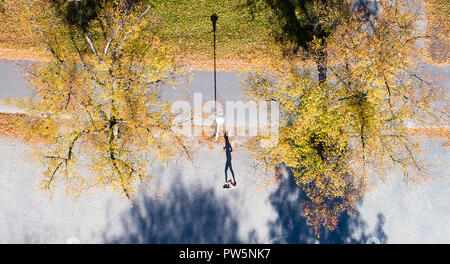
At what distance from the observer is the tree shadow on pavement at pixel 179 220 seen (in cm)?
1841

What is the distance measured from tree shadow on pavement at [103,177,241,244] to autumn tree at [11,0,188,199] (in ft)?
5.21

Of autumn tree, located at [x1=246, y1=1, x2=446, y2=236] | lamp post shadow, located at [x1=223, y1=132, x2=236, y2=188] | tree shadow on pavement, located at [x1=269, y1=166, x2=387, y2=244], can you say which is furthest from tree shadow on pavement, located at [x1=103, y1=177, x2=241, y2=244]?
autumn tree, located at [x1=246, y1=1, x2=446, y2=236]

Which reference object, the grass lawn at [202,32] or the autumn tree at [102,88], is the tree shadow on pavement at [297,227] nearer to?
the autumn tree at [102,88]

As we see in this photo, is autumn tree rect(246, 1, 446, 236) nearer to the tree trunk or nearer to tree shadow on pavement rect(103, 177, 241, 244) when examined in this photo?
the tree trunk

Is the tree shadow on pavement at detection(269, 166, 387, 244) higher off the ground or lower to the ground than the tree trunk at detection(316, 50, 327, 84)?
lower

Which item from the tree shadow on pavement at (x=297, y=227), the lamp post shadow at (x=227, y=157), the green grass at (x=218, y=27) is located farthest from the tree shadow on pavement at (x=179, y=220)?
the green grass at (x=218, y=27)

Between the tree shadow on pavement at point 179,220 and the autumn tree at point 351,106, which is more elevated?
the autumn tree at point 351,106

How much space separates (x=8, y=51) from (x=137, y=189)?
36.8 feet

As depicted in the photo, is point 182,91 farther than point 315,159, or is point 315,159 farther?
point 182,91

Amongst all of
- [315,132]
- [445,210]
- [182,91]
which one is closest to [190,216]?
[182,91]

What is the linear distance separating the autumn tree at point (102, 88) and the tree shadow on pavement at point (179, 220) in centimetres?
159

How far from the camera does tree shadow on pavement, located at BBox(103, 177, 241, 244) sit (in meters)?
18.4

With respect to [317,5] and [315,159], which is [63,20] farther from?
[315,159]
